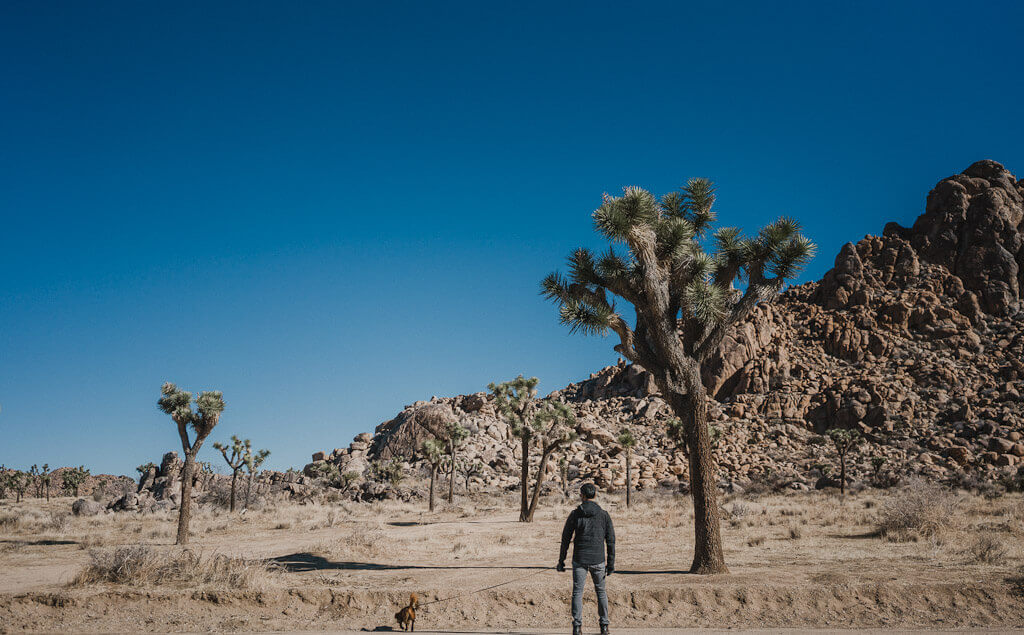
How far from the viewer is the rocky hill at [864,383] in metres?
51.8

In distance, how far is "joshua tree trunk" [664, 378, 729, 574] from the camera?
11641 mm

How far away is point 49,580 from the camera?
1323 cm

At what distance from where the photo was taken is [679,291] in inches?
518

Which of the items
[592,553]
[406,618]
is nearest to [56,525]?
[406,618]

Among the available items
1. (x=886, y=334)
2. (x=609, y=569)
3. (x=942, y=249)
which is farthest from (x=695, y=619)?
(x=942, y=249)

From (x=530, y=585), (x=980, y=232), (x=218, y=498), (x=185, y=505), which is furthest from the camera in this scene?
(x=980, y=232)

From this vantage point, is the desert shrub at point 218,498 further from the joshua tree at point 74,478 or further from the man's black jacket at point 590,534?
the man's black jacket at point 590,534

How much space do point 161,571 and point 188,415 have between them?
40.7 ft

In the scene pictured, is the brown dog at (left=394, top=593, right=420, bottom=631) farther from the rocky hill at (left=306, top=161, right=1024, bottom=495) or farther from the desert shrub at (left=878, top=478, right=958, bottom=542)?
the rocky hill at (left=306, top=161, right=1024, bottom=495)

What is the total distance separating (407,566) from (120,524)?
82.4 ft

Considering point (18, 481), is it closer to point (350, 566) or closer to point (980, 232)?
point (350, 566)

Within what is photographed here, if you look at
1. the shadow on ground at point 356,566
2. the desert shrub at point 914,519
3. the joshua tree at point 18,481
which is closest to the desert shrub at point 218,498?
the joshua tree at point 18,481

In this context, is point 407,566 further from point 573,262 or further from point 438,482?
point 438,482

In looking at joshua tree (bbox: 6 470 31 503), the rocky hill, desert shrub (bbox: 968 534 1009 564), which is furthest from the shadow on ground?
joshua tree (bbox: 6 470 31 503)
